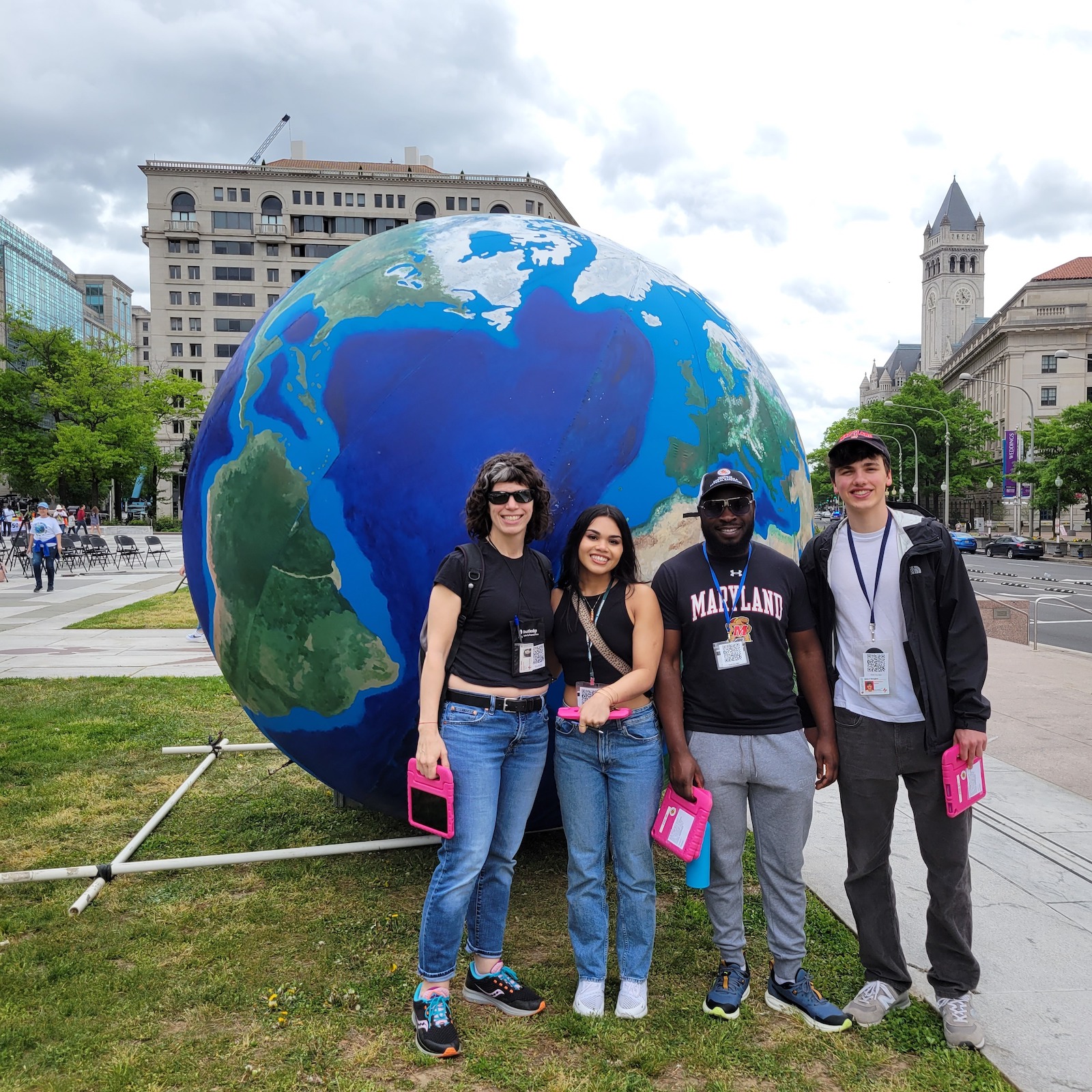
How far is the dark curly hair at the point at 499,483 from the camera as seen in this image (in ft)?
9.67

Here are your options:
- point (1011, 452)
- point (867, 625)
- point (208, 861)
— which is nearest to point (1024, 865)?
point (867, 625)

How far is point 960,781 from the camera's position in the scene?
2988mm

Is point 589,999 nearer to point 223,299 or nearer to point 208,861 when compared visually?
point 208,861

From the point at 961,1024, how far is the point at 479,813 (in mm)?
1787

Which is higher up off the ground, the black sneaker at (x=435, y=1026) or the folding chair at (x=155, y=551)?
the folding chair at (x=155, y=551)

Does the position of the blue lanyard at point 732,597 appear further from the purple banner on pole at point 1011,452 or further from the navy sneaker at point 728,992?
the purple banner on pole at point 1011,452

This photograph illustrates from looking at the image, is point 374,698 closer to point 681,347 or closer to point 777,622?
point 777,622

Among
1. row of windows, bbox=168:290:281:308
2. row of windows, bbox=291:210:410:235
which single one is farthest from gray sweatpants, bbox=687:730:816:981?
row of windows, bbox=291:210:410:235

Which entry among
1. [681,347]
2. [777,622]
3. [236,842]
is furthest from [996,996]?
[236,842]

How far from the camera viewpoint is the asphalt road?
1380 centimetres

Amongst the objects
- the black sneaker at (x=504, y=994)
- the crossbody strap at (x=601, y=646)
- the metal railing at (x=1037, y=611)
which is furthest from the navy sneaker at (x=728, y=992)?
the metal railing at (x=1037, y=611)

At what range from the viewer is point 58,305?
119 m

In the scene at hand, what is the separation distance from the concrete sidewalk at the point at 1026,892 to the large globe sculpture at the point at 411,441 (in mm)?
1783

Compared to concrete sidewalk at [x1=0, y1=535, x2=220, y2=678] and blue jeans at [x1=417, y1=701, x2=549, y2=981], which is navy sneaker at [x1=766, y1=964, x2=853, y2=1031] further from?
concrete sidewalk at [x1=0, y1=535, x2=220, y2=678]
